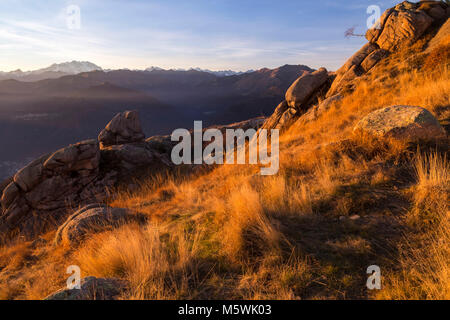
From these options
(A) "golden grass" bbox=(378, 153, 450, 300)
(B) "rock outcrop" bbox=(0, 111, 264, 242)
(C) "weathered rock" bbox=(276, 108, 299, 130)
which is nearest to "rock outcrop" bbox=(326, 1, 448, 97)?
(C) "weathered rock" bbox=(276, 108, 299, 130)

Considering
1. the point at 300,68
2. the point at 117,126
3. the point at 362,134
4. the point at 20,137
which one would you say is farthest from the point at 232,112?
the point at 362,134

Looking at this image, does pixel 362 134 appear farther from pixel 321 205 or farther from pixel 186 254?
pixel 186 254

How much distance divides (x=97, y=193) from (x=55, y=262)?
14116mm

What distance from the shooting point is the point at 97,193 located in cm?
1669

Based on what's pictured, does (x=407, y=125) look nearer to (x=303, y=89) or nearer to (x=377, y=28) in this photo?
(x=303, y=89)

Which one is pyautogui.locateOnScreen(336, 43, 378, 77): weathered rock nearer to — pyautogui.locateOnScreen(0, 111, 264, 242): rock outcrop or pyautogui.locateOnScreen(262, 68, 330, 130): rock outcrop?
pyautogui.locateOnScreen(262, 68, 330, 130): rock outcrop

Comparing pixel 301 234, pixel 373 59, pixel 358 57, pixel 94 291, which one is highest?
pixel 358 57

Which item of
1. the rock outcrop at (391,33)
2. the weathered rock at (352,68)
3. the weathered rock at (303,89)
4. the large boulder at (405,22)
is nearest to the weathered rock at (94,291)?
the weathered rock at (303,89)

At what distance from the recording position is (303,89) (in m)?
15.9

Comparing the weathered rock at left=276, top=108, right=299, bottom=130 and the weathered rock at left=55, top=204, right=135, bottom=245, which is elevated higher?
the weathered rock at left=276, top=108, right=299, bottom=130

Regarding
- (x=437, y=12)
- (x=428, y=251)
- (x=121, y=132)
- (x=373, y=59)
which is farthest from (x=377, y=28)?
(x=121, y=132)

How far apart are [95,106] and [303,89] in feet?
450

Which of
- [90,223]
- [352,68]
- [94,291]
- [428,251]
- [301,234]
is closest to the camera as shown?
[94,291]

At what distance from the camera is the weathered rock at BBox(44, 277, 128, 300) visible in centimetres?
210
